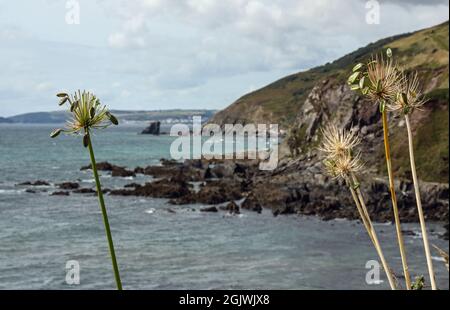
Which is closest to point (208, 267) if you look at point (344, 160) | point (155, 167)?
point (344, 160)

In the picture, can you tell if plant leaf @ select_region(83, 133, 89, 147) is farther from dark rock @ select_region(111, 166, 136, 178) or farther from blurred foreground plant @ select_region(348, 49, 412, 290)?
dark rock @ select_region(111, 166, 136, 178)

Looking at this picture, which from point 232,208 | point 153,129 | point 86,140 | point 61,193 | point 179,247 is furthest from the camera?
point 153,129

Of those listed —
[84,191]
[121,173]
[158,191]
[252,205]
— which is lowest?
[252,205]

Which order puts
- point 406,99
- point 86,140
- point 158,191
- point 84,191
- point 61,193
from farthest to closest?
1. point 158,191
2. point 84,191
3. point 61,193
4. point 406,99
5. point 86,140

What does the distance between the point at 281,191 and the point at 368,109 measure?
541 inches

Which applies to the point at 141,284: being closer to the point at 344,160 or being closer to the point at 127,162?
the point at 344,160

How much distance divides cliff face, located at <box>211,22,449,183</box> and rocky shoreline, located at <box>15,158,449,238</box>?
102 inches

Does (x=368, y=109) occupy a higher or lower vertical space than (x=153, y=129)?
higher

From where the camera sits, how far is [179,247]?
5312cm

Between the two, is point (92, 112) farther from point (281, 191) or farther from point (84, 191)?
point (84, 191)

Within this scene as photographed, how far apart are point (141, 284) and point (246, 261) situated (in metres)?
10.8

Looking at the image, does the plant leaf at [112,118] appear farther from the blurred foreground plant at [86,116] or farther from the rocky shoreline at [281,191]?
the rocky shoreline at [281,191]

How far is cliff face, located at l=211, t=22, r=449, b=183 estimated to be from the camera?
70.0 m

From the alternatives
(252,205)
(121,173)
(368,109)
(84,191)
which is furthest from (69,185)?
(368,109)
